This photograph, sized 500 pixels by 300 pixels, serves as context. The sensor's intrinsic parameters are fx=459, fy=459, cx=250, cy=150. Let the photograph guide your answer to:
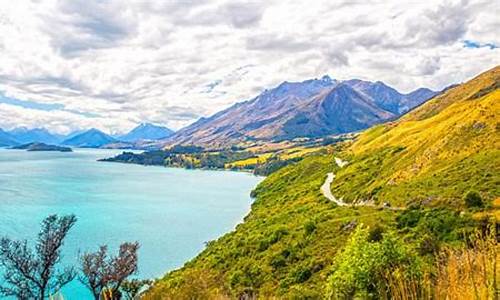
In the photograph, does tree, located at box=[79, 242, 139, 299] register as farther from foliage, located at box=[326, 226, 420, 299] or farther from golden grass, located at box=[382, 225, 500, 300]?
golden grass, located at box=[382, 225, 500, 300]

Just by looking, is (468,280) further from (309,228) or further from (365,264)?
(309,228)

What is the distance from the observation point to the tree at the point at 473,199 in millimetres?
43125

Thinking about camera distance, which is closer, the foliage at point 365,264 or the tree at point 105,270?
the foliage at point 365,264

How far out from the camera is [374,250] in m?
24.3

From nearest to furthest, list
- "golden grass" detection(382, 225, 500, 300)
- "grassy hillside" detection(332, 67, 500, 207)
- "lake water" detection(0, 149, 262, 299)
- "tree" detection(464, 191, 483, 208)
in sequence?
"golden grass" detection(382, 225, 500, 300)
"tree" detection(464, 191, 483, 208)
"grassy hillside" detection(332, 67, 500, 207)
"lake water" detection(0, 149, 262, 299)

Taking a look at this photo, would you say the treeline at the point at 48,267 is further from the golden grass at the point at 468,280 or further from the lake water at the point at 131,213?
the golden grass at the point at 468,280

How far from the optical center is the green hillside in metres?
23.7

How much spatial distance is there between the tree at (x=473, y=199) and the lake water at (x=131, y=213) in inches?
1452

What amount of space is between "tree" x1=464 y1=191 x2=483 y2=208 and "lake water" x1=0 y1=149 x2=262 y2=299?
121 ft

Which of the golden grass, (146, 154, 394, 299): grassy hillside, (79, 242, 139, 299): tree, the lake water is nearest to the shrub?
(146, 154, 394, 299): grassy hillside

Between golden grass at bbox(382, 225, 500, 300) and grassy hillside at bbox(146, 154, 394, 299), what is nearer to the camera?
golden grass at bbox(382, 225, 500, 300)

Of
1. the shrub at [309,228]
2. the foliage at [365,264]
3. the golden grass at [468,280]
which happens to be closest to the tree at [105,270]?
the foliage at [365,264]

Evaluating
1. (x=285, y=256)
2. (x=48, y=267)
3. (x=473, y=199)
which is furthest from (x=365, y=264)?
(x=285, y=256)

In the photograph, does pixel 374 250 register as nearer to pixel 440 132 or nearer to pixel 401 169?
pixel 401 169
